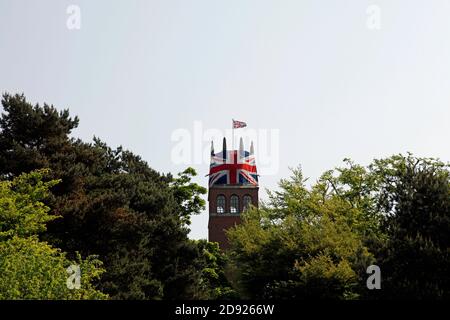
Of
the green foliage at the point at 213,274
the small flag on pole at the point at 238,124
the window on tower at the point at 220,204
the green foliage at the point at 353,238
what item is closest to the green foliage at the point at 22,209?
the green foliage at the point at 353,238

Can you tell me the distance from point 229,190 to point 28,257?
2766 inches

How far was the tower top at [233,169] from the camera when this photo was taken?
90.2 meters

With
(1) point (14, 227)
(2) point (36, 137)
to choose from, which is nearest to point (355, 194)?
→ (2) point (36, 137)

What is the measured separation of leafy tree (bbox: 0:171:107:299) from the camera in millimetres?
18453

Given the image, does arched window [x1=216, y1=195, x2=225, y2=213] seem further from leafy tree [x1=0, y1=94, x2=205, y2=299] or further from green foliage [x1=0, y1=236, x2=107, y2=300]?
green foliage [x1=0, y1=236, x2=107, y2=300]

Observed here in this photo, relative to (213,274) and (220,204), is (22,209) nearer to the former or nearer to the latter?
(213,274)

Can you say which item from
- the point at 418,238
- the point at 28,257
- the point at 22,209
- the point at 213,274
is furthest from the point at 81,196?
the point at 213,274

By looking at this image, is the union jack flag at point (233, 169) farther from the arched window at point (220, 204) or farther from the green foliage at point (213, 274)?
the green foliage at point (213, 274)

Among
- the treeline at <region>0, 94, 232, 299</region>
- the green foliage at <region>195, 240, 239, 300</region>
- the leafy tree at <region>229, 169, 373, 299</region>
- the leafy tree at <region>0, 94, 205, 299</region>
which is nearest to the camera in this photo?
the treeline at <region>0, 94, 232, 299</region>

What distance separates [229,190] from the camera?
8962cm

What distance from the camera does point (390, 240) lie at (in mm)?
25047

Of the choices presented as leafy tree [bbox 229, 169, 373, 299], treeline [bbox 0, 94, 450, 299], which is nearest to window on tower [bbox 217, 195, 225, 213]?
treeline [bbox 0, 94, 450, 299]

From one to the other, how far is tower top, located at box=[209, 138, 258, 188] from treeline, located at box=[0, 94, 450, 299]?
35.2 metres
